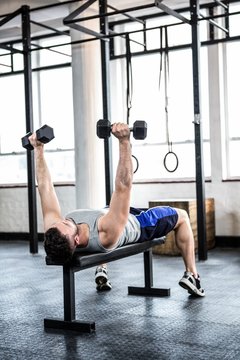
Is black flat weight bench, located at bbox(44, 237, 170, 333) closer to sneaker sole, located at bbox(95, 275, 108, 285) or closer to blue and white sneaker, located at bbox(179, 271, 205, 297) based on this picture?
blue and white sneaker, located at bbox(179, 271, 205, 297)

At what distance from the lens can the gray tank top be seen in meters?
3.29

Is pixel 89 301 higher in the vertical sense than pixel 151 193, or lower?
lower

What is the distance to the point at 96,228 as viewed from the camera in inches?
130

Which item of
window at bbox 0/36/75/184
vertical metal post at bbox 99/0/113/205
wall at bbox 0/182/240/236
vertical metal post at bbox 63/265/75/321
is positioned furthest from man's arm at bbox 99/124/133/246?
window at bbox 0/36/75/184

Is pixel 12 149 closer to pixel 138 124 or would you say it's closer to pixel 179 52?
pixel 179 52

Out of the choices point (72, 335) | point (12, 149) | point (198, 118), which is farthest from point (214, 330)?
point (12, 149)

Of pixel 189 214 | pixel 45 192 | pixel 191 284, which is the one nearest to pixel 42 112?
pixel 189 214

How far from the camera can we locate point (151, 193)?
23.3 ft

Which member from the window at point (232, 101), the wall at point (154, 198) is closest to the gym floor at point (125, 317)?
the wall at point (154, 198)

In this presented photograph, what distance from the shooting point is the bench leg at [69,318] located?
3.20 metres

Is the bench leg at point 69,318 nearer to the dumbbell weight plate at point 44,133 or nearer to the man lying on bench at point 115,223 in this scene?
the man lying on bench at point 115,223

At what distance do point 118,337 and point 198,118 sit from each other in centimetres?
297

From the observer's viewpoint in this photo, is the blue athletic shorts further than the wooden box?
No

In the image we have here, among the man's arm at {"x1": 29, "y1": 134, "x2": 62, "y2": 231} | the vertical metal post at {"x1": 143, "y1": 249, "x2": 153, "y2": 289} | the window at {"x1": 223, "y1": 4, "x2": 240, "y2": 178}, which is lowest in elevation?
the vertical metal post at {"x1": 143, "y1": 249, "x2": 153, "y2": 289}
